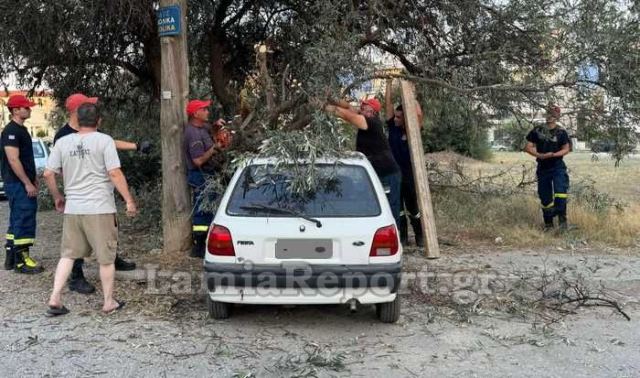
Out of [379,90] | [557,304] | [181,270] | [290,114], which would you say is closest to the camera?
[557,304]

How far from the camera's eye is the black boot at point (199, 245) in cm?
694

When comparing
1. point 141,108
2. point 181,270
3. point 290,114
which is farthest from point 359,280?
point 141,108

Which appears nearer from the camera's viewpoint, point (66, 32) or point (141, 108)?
point (66, 32)

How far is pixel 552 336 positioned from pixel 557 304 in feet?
2.79

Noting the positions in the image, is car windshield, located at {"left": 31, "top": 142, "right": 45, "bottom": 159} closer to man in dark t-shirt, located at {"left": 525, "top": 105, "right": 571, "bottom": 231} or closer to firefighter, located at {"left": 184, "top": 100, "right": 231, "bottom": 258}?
firefighter, located at {"left": 184, "top": 100, "right": 231, "bottom": 258}

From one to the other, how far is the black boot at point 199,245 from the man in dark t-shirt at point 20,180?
1.64 m

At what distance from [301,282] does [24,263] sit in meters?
3.63

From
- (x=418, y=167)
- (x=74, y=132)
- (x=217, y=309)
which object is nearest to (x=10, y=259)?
(x=74, y=132)

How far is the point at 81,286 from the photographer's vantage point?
593cm

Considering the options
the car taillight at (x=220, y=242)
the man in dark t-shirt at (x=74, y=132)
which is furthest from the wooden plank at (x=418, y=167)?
the car taillight at (x=220, y=242)

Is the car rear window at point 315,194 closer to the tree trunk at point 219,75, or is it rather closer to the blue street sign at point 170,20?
the blue street sign at point 170,20

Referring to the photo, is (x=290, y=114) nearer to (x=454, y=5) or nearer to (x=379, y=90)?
(x=379, y=90)

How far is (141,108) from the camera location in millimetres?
12086

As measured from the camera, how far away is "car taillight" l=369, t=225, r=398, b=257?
477 cm
